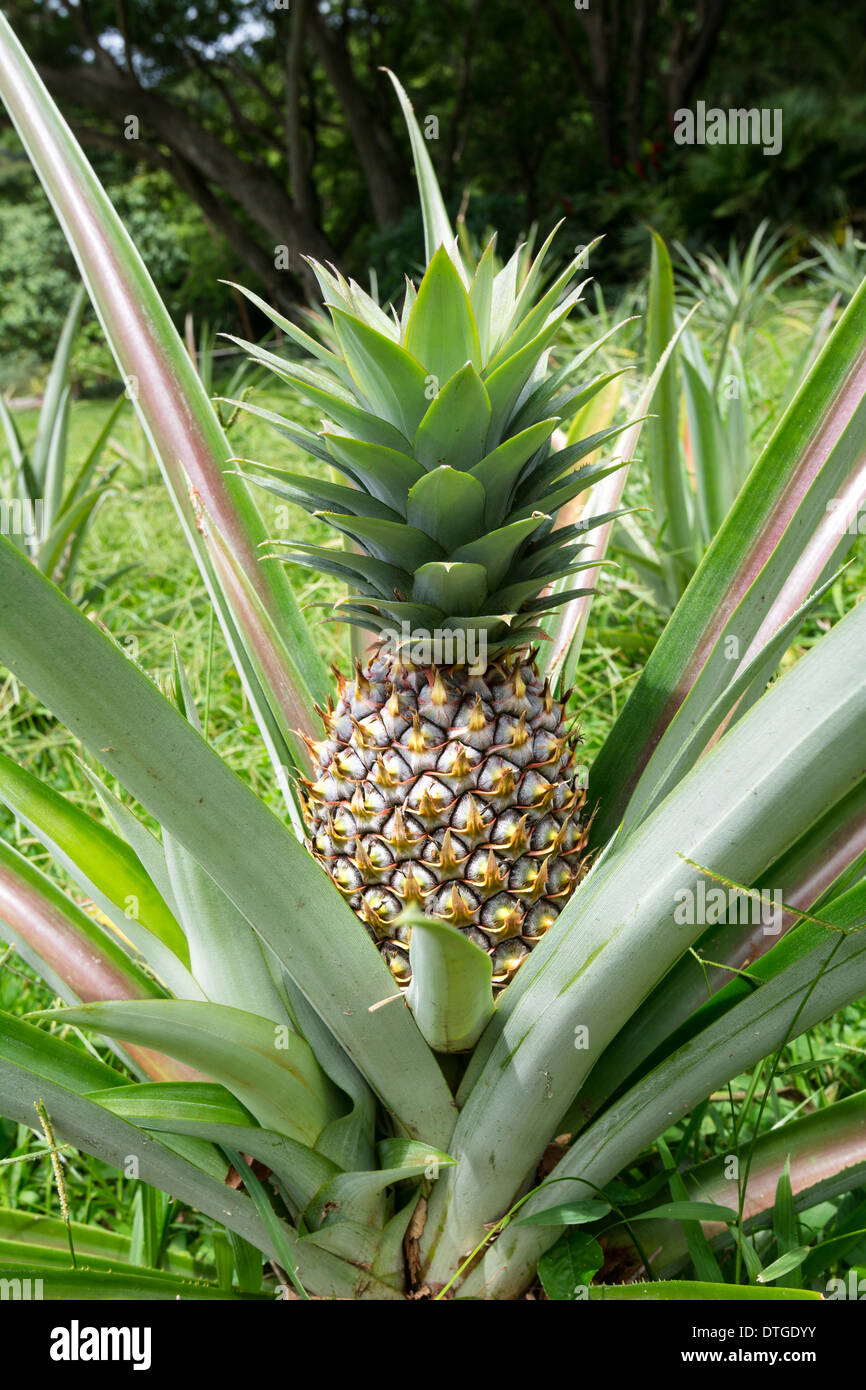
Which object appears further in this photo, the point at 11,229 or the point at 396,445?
the point at 11,229

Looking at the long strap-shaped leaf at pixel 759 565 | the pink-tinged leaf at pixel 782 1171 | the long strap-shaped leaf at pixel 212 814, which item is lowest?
the pink-tinged leaf at pixel 782 1171

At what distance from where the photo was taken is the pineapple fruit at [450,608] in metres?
0.94

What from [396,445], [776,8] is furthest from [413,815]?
[776,8]

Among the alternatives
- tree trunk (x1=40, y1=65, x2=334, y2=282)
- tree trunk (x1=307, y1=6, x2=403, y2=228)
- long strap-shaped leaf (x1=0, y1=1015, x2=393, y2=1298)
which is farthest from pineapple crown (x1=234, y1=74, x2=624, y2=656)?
tree trunk (x1=307, y1=6, x2=403, y2=228)

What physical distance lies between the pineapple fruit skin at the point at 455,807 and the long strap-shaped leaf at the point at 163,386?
18 cm

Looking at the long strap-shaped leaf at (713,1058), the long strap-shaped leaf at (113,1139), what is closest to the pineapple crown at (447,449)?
the long strap-shaped leaf at (713,1058)

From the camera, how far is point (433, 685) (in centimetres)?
101

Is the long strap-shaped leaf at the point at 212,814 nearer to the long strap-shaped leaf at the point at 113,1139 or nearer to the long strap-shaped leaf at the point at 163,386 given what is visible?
the long strap-shaped leaf at the point at 113,1139

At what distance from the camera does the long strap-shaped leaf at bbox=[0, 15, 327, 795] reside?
42.5 inches

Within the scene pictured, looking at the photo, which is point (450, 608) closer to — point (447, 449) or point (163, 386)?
point (447, 449)

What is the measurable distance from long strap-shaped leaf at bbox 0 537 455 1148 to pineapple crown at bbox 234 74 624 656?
0.31 meters

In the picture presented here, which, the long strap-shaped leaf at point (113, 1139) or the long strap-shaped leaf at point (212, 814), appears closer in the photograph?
the long strap-shaped leaf at point (212, 814)
